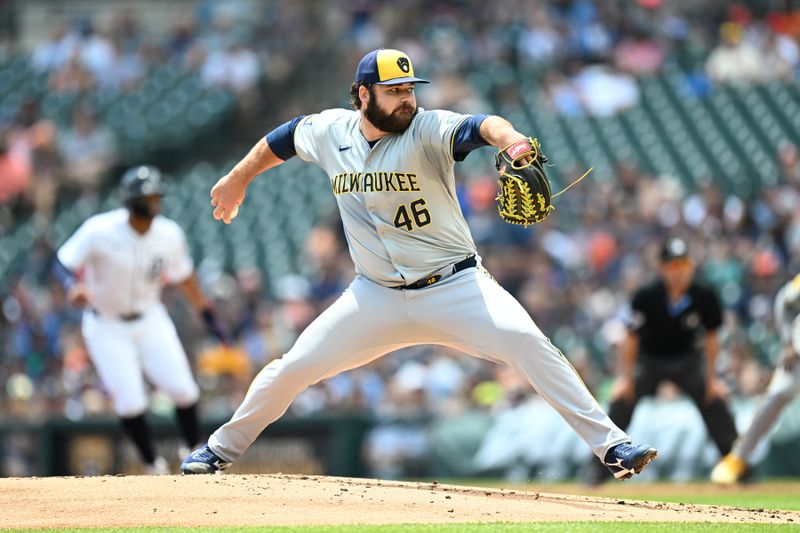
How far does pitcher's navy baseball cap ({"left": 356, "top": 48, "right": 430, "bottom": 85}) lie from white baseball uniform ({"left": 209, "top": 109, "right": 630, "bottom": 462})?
0.21 meters

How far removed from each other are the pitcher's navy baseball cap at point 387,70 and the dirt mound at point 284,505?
194cm

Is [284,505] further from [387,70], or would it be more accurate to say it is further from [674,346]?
[674,346]

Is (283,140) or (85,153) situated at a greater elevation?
(85,153)

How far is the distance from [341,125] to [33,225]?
509 inches

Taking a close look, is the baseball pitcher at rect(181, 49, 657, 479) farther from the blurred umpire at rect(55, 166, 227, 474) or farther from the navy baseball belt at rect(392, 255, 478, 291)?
the blurred umpire at rect(55, 166, 227, 474)

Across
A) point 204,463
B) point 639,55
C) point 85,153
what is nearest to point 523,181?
point 204,463

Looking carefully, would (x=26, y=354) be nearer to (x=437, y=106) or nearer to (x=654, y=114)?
(x=437, y=106)

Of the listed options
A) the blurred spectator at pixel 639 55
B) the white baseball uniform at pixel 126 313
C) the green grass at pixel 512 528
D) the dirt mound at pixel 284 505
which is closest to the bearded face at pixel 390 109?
the dirt mound at pixel 284 505

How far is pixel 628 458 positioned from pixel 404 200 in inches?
61.3

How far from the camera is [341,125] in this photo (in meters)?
7.01

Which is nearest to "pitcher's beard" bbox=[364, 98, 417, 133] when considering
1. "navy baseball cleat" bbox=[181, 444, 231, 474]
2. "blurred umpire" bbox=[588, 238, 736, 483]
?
"navy baseball cleat" bbox=[181, 444, 231, 474]

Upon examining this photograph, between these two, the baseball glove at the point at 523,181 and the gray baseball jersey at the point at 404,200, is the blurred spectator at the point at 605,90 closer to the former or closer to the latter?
the gray baseball jersey at the point at 404,200

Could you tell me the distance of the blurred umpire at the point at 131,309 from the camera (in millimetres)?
9406

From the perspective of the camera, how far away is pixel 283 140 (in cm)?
723
